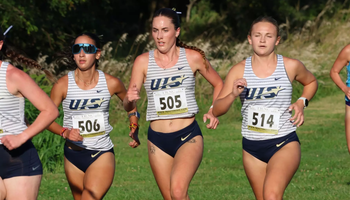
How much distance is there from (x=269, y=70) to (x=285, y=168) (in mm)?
873

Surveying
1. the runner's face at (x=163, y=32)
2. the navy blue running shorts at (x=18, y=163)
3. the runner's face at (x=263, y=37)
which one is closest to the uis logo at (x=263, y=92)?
the runner's face at (x=263, y=37)

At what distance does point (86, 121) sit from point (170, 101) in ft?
2.59

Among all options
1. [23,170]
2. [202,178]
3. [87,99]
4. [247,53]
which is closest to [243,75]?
[87,99]

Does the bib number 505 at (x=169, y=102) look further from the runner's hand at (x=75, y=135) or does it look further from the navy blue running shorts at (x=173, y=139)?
the runner's hand at (x=75, y=135)

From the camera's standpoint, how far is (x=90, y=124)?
19.9ft

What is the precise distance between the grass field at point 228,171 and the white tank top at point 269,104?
2.53 meters

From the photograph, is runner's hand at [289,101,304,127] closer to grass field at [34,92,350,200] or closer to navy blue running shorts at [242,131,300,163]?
navy blue running shorts at [242,131,300,163]

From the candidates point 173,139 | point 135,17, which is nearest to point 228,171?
point 173,139

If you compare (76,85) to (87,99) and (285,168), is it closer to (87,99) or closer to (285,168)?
(87,99)

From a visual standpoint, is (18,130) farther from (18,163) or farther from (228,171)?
(228,171)

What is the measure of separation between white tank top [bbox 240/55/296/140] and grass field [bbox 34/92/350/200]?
2.53 m

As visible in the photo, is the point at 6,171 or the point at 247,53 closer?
the point at 6,171

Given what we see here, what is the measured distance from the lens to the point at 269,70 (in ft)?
18.7

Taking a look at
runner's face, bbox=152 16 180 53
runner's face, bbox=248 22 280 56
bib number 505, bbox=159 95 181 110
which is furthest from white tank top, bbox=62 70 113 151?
runner's face, bbox=248 22 280 56
